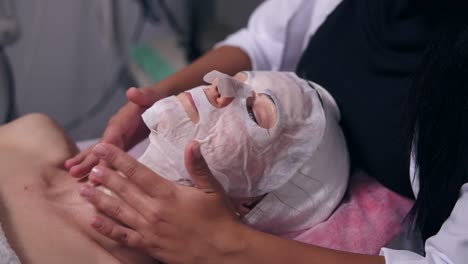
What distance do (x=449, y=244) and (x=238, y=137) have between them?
0.31 metres

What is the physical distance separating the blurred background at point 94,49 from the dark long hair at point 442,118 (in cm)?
105

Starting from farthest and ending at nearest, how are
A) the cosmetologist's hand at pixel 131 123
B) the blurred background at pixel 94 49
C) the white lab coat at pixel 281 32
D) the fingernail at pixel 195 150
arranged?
the blurred background at pixel 94 49 < the white lab coat at pixel 281 32 < the cosmetologist's hand at pixel 131 123 < the fingernail at pixel 195 150

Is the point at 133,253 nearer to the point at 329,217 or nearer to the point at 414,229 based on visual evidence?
the point at 329,217

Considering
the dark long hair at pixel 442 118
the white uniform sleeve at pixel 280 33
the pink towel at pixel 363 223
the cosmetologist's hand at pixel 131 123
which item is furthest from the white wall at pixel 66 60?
the dark long hair at pixel 442 118

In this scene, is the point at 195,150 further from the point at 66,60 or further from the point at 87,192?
the point at 66,60

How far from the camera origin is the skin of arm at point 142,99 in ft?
3.01

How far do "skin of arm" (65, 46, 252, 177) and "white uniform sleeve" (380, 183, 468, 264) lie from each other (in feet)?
1.50

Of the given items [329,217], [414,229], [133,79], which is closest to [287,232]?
[329,217]

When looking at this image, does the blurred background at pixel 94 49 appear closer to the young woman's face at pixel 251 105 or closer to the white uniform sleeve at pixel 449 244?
the young woman's face at pixel 251 105

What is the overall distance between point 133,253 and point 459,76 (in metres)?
0.51

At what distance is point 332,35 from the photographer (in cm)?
104

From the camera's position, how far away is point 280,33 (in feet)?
4.02

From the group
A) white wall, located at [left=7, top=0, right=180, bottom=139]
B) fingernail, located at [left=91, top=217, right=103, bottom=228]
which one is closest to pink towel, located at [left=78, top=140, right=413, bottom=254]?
fingernail, located at [left=91, top=217, right=103, bottom=228]

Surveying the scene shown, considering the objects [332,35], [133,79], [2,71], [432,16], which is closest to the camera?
[432,16]
